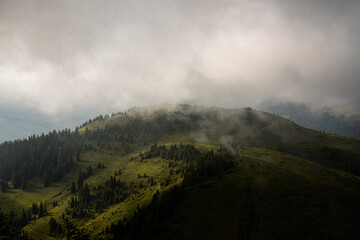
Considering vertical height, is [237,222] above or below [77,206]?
above

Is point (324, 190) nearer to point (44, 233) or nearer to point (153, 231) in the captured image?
point (153, 231)

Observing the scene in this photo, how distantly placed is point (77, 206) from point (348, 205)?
173411 millimetres

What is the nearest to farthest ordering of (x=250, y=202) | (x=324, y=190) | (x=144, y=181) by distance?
1. (x=250, y=202)
2. (x=324, y=190)
3. (x=144, y=181)

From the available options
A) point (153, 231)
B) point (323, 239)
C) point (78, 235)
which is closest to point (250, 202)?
point (323, 239)

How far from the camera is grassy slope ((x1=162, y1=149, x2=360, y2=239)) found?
210 feet

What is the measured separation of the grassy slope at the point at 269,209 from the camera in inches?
2522

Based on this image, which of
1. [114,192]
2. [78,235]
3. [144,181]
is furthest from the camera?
[144,181]

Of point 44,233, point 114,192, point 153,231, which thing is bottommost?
point 44,233

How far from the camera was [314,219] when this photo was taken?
225 feet

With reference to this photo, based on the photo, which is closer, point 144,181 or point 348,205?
point 348,205

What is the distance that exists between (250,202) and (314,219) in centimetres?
2262

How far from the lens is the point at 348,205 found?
76.6 meters

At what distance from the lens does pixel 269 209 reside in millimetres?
76750

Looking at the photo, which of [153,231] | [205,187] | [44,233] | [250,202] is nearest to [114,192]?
[44,233]
